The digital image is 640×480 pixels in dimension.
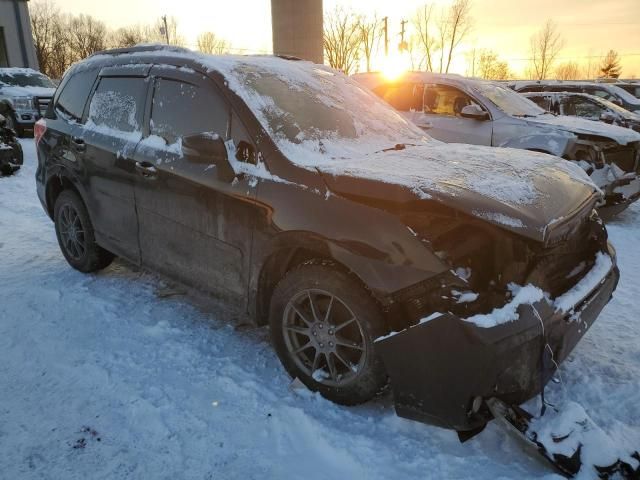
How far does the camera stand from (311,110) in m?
3.27

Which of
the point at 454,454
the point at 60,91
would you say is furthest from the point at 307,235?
the point at 60,91

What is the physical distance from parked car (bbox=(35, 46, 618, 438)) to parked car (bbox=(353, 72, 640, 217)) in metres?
3.55

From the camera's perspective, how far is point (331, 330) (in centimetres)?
264

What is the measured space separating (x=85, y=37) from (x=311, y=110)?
7739cm

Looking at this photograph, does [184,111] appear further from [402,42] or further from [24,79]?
[402,42]

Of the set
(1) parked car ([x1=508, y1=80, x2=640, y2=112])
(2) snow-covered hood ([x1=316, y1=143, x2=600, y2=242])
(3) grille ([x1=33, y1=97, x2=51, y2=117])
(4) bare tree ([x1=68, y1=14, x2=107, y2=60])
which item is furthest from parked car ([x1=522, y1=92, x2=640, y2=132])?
(4) bare tree ([x1=68, y1=14, x2=107, y2=60])

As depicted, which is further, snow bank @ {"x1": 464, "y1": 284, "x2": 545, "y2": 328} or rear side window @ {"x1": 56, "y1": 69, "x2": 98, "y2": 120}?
rear side window @ {"x1": 56, "y1": 69, "x2": 98, "y2": 120}

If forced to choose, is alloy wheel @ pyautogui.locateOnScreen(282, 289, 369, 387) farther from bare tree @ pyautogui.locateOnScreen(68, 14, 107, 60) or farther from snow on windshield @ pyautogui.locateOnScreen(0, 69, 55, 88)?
bare tree @ pyautogui.locateOnScreen(68, 14, 107, 60)

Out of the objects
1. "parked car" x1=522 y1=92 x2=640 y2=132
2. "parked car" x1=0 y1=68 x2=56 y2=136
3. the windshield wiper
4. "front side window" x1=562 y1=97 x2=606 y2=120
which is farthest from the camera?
"parked car" x1=0 y1=68 x2=56 y2=136

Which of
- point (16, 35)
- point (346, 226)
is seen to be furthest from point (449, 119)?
point (16, 35)

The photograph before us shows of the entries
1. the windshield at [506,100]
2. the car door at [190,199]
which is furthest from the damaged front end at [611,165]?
the car door at [190,199]

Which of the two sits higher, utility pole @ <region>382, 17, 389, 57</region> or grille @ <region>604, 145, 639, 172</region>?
utility pole @ <region>382, 17, 389, 57</region>

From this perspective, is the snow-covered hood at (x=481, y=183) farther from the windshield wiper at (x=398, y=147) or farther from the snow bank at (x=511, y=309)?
the snow bank at (x=511, y=309)

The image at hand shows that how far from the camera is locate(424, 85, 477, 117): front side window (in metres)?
7.38
